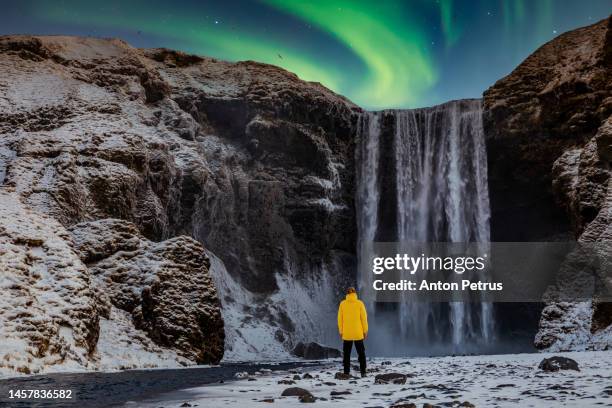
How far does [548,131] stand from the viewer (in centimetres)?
4506

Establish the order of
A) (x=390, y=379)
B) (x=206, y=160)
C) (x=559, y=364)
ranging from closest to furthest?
(x=390, y=379), (x=559, y=364), (x=206, y=160)

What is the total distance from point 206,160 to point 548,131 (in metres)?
27.9

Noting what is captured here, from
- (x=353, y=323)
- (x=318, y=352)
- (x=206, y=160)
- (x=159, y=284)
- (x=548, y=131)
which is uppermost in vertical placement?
(x=548, y=131)

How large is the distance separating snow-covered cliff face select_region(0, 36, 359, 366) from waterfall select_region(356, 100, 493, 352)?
254 cm

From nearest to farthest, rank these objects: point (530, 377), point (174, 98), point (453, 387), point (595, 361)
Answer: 1. point (453, 387)
2. point (530, 377)
3. point (595, 361)
4. point (174, 98)

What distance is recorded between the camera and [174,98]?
5291 cm

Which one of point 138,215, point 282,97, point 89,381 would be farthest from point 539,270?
point 89,381

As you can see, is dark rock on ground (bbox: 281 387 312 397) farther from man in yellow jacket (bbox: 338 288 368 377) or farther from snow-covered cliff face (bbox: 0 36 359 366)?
snow-covered cliff face (bbox: 0 36 359 366)

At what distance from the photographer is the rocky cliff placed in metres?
39.7

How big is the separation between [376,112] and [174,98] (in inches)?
738

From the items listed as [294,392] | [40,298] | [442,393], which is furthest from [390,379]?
[40,298]

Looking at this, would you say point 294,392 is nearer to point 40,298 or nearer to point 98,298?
point 40,298

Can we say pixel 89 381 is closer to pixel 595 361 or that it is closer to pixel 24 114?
pixel 595 361

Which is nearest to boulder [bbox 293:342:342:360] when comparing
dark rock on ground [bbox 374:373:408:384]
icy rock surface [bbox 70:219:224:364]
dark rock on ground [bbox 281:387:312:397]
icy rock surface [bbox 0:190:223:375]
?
icy rock surface [bbox 70:219:224:364]
